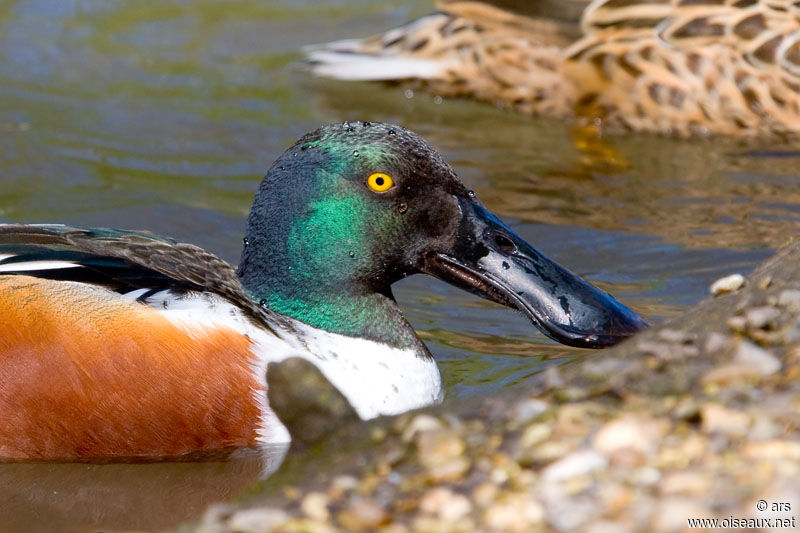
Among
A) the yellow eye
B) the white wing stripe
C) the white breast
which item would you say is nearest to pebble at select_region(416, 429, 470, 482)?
the white breast

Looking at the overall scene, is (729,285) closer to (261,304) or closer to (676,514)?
(676,514)

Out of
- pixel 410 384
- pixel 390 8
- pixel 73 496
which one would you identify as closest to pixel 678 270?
pixel 410 384

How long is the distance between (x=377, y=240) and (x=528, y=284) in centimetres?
55

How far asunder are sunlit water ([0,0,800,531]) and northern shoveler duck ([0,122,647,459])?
211mm

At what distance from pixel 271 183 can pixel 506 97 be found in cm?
414

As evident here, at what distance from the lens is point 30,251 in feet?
15.6

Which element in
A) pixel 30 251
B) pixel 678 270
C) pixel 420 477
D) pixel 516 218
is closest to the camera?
pixel 420 477

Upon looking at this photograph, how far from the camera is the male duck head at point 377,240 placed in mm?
4797

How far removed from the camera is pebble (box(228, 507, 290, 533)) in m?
3.36

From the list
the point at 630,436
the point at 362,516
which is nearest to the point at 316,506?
the point at 362,516

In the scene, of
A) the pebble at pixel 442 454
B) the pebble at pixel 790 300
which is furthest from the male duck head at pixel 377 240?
the pebble at pixel 442 454

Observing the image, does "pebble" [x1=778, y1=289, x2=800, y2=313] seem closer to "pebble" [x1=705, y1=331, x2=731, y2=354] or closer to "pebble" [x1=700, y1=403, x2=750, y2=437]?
"pebble" [x1=705, y1=331, x2=731, y2=354]

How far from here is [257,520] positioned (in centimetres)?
338

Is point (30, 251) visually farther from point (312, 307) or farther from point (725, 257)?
point (725, 257)
